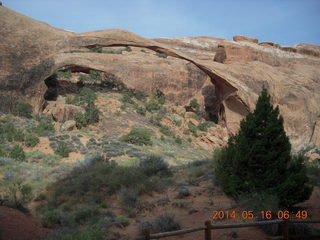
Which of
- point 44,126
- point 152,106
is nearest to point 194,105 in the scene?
point 152,106

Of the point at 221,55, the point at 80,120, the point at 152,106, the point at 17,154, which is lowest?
the point at 17,154

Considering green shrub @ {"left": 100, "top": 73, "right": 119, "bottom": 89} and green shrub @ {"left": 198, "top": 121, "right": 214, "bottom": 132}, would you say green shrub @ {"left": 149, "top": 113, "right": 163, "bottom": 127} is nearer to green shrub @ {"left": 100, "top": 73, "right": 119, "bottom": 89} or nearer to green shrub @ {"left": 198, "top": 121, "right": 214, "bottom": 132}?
green shrub @ {"left": 198, "top": 121, "right": 214, "bottom": 132}

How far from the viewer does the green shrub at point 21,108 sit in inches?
664

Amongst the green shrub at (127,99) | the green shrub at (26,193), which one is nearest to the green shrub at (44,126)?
the green shrub at (127,99)

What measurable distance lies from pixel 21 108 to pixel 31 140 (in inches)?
134

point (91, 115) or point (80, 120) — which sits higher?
point (91, 115)

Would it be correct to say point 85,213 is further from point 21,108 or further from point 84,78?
point 84,78

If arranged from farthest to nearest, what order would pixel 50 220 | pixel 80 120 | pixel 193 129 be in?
pixel 193 129
pixel 80 120
pixel 50 220

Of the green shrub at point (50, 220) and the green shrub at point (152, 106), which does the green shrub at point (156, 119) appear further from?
the green shrub at point (50, 220)

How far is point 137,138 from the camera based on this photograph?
57.3 feet

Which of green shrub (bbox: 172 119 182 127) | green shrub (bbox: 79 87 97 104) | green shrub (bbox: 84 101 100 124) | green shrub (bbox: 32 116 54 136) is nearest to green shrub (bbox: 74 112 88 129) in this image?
green shrub (bbox: 84 101 100 124)

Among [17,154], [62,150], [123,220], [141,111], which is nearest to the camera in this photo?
[123,220]

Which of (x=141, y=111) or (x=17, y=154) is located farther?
(x=141, y=111)

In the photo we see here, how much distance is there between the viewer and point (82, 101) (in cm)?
2188
